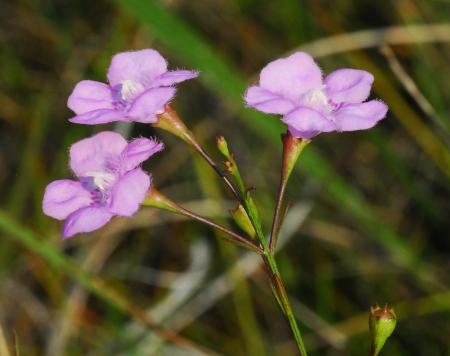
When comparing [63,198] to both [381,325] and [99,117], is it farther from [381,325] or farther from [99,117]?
[381,325]

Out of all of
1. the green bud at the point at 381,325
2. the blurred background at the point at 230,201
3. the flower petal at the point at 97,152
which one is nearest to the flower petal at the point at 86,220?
the flower petal at the point at 97,152

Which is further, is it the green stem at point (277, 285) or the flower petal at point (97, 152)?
the flower petal at point (97, 152)

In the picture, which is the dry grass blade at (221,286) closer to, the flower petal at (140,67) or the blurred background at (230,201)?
the blurred background at (230,201)

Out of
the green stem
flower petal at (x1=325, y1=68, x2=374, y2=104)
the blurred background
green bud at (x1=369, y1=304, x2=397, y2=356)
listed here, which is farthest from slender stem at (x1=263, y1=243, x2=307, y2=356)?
the blurred background

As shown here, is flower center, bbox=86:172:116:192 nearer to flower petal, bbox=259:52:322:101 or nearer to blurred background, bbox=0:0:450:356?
flower petal, bbox=259:52:322:101

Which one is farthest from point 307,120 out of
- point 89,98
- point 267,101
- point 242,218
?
point 89,98

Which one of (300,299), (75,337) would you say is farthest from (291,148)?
(75,337)
